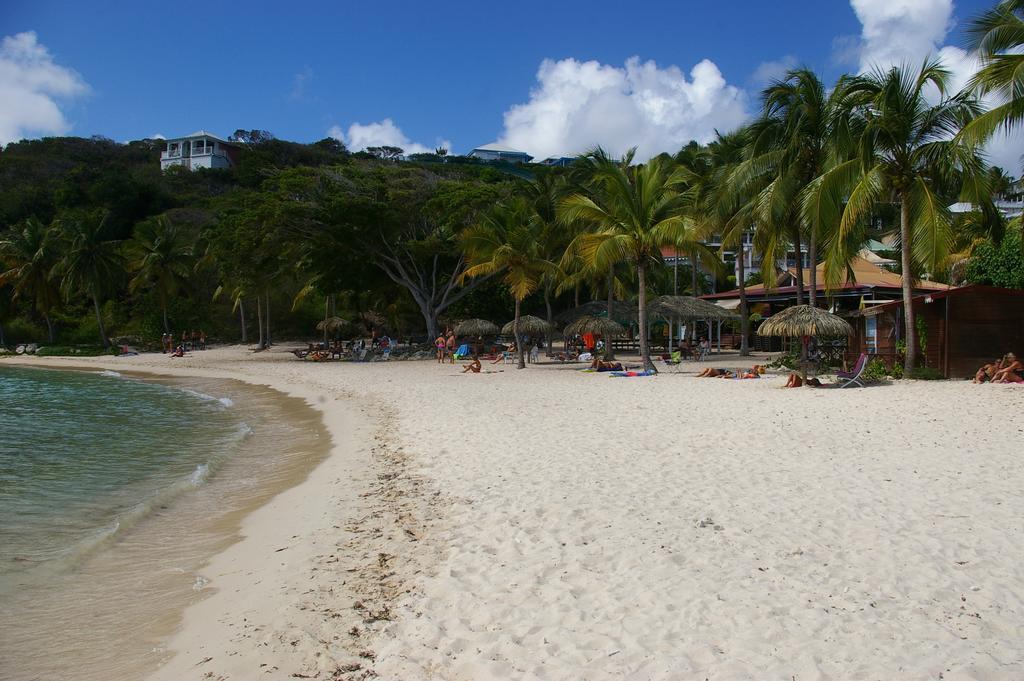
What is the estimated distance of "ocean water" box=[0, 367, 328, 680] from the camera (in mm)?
4168

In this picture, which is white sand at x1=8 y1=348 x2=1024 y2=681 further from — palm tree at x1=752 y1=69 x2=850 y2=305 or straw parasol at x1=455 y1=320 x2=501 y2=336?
straw parasol at x1=455 y1=320 x2=501 y2=336

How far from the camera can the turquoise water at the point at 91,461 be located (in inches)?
252

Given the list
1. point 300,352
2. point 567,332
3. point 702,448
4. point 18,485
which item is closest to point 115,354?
point 300,352

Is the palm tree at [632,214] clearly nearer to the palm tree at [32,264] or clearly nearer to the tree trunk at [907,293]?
the tree trunk at [907,293]

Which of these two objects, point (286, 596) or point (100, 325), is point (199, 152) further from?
point (286, 596)

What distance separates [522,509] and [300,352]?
87.7 feet

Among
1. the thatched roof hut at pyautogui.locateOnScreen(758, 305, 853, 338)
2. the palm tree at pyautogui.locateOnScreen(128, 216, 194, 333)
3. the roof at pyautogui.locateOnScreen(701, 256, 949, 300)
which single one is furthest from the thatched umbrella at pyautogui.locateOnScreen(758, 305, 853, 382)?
the palm tree at pyautogui.locateOnScreen(128, 216, 194, 333)

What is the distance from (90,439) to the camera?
465 inches

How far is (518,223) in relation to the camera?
21.3m

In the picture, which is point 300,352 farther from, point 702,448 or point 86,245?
point 702,448

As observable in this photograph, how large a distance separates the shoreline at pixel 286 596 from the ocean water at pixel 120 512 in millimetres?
177

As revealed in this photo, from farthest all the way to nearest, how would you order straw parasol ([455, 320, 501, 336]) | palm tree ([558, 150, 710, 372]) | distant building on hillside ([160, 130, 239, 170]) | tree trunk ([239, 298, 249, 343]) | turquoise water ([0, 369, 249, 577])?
distant building on hillside ([160, 130, 239, 170]), tree trunk ([239, 298, 249, 343]), straw parasol ([455, 320, 501, 336]), palm tree ([558, 150, 710, 372]), turquoise water ([0, 369, 249, 577])

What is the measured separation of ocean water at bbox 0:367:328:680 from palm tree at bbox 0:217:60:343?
25.1m

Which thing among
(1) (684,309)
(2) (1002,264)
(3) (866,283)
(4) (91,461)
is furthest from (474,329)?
(4) (91,461)
